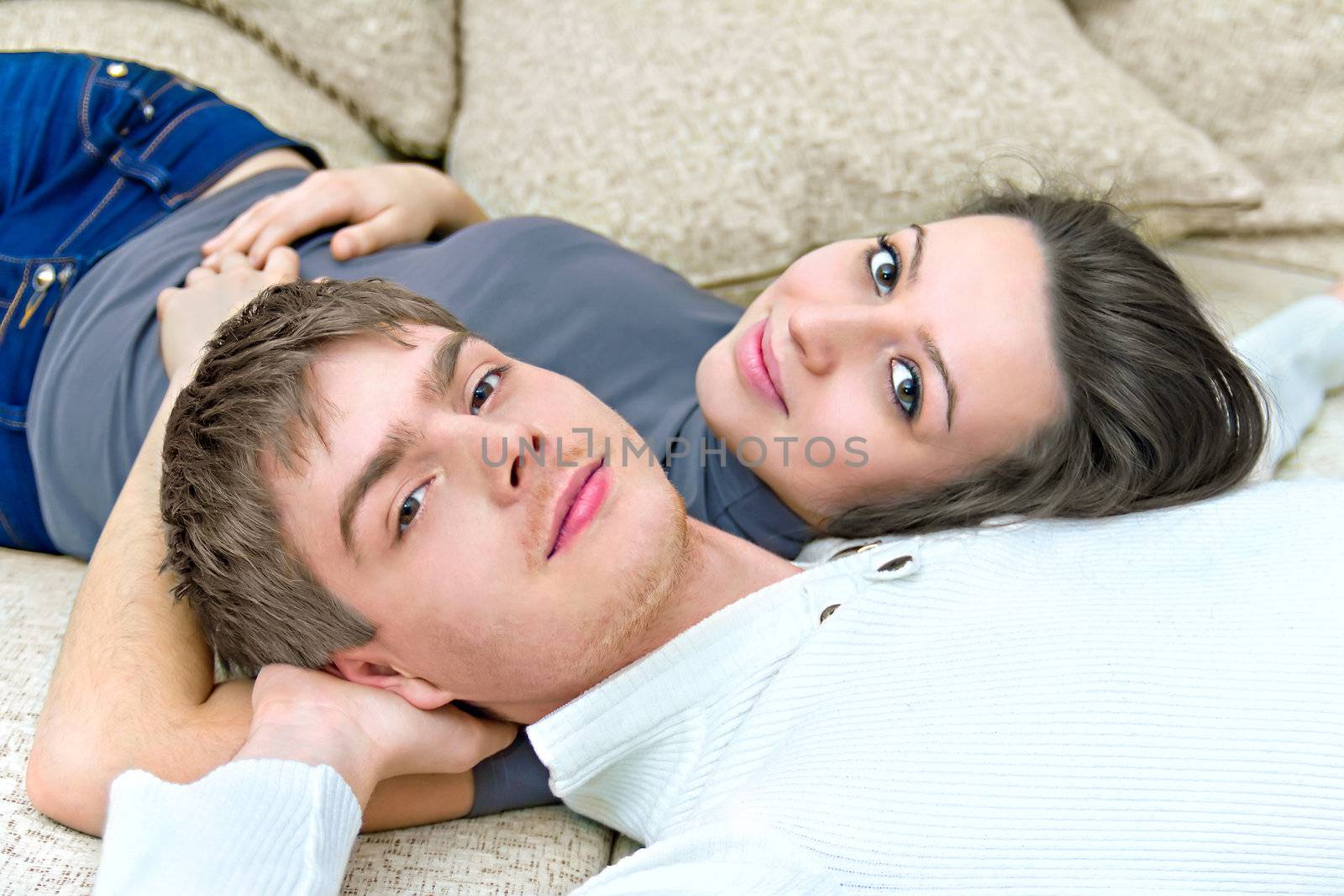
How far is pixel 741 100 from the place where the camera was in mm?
1578

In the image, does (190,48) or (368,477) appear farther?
(190,48)

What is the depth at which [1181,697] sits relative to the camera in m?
0.88

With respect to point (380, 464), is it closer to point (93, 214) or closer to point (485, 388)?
point (485, 388)

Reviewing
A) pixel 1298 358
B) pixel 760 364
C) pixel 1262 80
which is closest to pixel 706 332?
pixel 760 364

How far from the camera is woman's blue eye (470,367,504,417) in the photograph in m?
0.98

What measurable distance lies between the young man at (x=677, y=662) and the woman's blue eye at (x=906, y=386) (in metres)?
0.17

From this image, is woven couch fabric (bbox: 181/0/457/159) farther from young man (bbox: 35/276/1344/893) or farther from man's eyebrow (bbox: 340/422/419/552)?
man's eyebrow (bbox: 340/422/419/552)

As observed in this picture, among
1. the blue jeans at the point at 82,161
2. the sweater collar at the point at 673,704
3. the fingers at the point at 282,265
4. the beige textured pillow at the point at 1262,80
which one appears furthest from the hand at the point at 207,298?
the beige textured pillow at the point at 1262,80

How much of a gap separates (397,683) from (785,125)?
1066 millimetres

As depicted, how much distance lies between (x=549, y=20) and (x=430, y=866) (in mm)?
1360

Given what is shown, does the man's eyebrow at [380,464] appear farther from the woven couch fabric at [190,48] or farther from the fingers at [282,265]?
the woven couch fabric at [190,48]

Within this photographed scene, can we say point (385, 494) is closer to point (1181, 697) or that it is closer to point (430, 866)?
point (430, 866)

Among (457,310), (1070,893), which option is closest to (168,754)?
(457,310)

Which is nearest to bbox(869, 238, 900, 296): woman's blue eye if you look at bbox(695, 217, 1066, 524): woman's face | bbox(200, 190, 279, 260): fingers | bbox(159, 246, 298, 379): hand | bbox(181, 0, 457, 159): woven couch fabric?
bbox(695, 217, 1066, 524): woman's face
